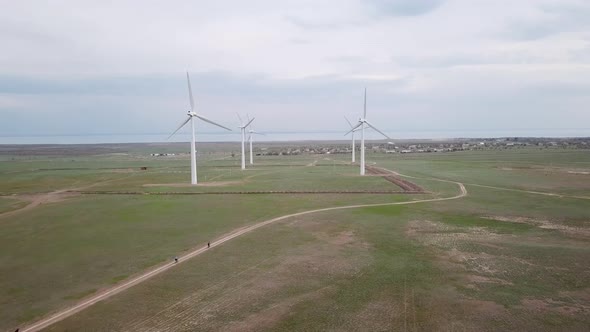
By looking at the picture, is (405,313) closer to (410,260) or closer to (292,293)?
(292,293)

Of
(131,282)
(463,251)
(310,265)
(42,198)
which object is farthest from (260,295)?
(42,198)

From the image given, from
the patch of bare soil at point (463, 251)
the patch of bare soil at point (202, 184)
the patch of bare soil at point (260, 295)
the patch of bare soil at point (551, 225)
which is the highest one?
the patch of bare soil at point (202, 184)

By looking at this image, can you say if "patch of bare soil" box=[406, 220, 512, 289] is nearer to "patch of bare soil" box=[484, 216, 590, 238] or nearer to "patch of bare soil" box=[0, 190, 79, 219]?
"patch of bare soil" box=[484, 216, 590, 238]

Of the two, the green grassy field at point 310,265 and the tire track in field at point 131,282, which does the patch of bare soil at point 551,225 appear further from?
→ the tire track in field at point 131,282

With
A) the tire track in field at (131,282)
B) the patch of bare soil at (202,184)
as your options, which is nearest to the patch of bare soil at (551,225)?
the tire track in field at (131,282)

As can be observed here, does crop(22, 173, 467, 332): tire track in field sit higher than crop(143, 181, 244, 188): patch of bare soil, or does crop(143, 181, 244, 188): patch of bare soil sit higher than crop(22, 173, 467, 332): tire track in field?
crop(143, 181, 244, 188): patch of bare soil

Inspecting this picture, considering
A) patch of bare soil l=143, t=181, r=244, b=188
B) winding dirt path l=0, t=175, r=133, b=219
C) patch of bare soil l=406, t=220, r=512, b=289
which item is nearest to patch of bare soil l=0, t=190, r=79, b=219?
winding dirt path l=0, t=175, r=133, b=219

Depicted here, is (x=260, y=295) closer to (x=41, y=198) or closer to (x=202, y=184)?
(x=41, y=198)
